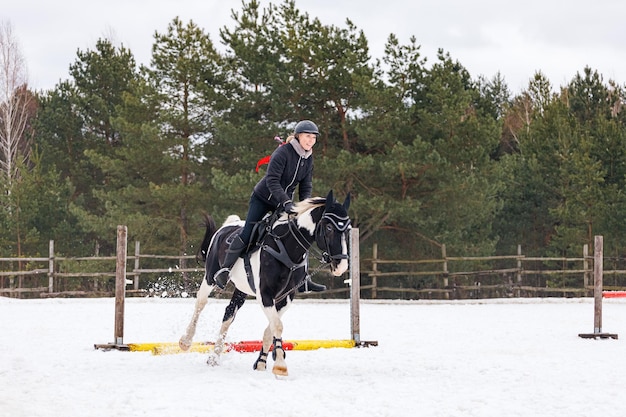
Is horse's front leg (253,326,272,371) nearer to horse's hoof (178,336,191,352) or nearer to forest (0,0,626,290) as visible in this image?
horse's hoof (178,336,191,352)

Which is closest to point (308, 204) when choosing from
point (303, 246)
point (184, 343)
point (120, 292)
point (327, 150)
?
point (303, 246)

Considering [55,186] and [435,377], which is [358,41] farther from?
[435,377]

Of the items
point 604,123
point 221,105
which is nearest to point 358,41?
point 221,105

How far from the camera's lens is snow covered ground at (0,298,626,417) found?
6652 millimetres

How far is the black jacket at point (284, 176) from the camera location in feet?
26.0

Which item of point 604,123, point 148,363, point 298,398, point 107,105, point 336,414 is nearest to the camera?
point 336,414

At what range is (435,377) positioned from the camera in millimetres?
8188

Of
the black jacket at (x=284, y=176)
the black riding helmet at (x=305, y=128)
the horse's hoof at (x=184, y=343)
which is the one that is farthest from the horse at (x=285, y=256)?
the horse's hoof at (x=184, y=343)

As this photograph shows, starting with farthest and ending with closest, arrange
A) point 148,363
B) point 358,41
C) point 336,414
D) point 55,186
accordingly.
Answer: point 55,186
point 358,41
point 148,363
point 336,414

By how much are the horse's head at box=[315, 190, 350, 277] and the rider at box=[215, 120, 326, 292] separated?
1.47ft

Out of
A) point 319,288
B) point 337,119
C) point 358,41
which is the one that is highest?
point 358,41

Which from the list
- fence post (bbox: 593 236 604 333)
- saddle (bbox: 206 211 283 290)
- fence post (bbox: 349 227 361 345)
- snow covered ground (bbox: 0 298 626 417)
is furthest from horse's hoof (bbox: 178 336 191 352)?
fence post (bbox: 593 236 604 333)

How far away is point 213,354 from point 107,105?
2510 centimetres

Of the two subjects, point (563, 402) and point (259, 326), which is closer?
point (563, 402)
